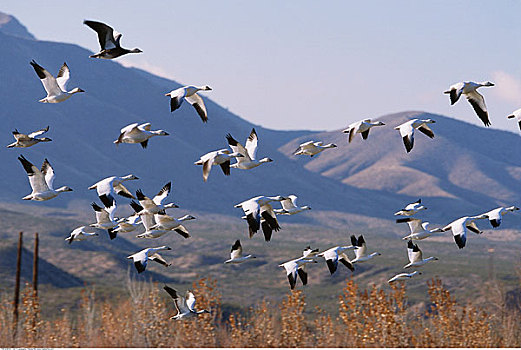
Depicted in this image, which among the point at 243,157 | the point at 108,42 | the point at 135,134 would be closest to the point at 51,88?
the point at 135,134

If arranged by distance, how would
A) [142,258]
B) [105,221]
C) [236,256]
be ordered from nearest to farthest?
[142,258], [105,221], [236,256]

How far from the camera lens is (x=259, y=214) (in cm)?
1262

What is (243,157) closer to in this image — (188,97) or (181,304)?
(188,97)

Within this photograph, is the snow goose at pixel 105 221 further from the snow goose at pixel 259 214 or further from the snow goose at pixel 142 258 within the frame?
the snow goose at pixel 259 214

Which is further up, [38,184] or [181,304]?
[38,184]

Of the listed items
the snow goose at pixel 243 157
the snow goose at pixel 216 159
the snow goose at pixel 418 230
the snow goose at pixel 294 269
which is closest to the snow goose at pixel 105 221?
the snow goose at pixel 216 159

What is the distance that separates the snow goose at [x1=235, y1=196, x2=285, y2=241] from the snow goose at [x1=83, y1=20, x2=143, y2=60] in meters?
2.66

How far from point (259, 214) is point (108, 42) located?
125 inches

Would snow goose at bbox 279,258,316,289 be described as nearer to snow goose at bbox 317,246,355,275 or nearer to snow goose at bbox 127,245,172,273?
snow goose at bbox 317,246,355,275

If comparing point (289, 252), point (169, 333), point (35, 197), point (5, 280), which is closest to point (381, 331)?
point (169, 333)

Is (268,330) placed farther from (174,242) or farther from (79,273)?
(174,242)

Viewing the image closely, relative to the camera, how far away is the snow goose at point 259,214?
40.9ft

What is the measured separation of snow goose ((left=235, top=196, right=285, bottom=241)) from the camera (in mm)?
12453

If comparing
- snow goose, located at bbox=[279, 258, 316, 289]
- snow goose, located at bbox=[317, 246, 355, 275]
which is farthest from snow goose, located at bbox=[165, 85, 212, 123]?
snow goose, located at bbox=[317, 246, 355, 275]
